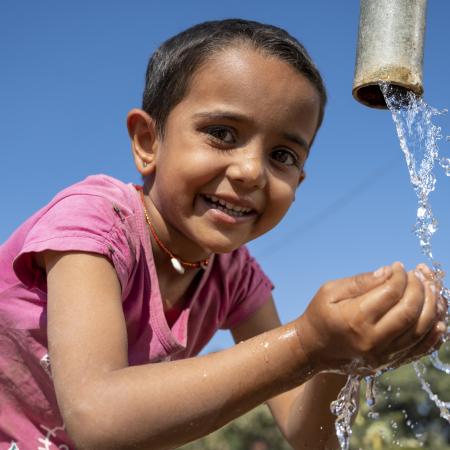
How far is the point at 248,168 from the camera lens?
9.04 ft

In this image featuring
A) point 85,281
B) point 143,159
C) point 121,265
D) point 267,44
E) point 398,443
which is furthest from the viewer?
point 398,443

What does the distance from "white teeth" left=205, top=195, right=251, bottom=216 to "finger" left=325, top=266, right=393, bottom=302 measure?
94 cm

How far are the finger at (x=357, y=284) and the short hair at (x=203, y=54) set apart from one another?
3.75 feet

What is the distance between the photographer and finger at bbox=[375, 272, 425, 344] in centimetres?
193

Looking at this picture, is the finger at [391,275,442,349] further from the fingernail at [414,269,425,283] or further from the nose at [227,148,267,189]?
the nose at [227,148,267,189]

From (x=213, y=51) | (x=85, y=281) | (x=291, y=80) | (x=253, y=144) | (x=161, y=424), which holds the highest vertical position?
(x=213, y=51)

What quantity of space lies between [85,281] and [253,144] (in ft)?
2.33

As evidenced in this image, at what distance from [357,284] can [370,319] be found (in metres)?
0.09

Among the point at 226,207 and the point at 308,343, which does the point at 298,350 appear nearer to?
the point at 308,343

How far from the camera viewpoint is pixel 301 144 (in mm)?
2945

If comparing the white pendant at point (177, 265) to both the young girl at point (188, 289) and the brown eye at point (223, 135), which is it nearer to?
the young girl at point (188, 289)

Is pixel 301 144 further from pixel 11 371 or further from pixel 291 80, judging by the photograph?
pixel 11 371

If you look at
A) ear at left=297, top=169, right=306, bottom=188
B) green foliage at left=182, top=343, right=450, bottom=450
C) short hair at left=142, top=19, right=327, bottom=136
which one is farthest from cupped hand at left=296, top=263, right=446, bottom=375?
green foliage at left=182, top=343, right=450, bottom=450

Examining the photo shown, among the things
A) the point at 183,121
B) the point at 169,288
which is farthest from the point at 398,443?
the point at 183,121
